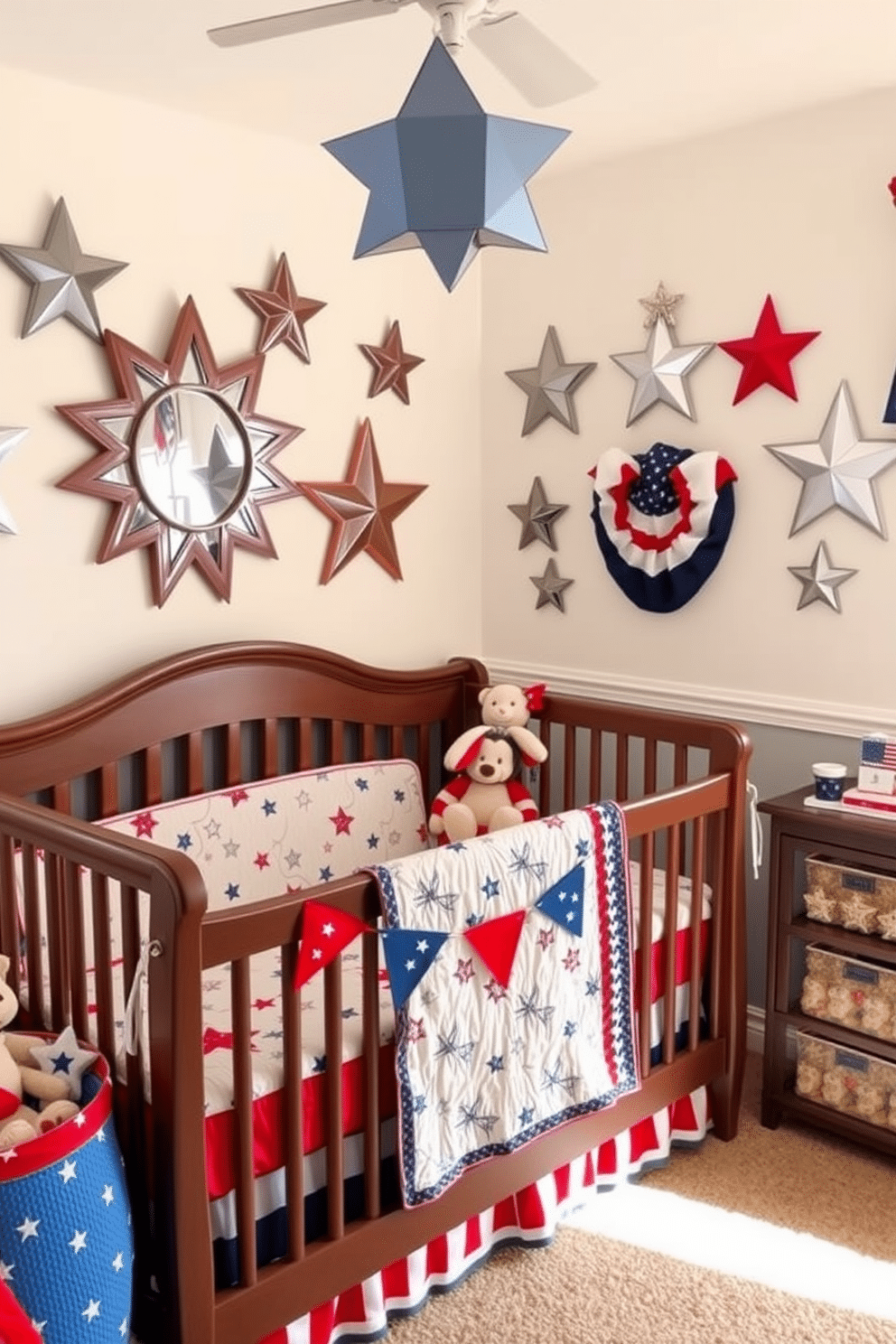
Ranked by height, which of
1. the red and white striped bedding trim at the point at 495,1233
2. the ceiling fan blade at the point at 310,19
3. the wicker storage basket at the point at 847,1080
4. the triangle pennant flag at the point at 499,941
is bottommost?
the red and white striped bedding trim at the point at 495,1233

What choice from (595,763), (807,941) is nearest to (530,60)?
(595,763)

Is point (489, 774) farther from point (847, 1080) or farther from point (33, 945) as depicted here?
point (33, 945)

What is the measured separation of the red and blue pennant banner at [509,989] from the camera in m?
1.85

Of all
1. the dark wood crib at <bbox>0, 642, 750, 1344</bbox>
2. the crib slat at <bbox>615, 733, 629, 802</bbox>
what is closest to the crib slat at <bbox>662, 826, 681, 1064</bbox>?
the dark wood crib at <bbox>0, 642, 750, 1344</bbox>

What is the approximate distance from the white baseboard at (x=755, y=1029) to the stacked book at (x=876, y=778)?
28.3 inches

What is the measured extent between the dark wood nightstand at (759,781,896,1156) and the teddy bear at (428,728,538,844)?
1.83ft

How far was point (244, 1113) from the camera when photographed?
164 cm

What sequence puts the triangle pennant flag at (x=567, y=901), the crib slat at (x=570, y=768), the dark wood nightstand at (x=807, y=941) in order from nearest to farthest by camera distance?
1. the triangle pennant flag at (x=567, y=901)
2. the dark wood nightstand at (x=807, y=941)
3. the crib slat at (x=570, y=768)

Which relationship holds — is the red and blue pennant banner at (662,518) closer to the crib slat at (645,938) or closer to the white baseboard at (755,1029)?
the crib slat at (645,938)

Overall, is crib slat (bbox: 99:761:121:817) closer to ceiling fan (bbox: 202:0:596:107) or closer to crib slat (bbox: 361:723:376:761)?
crib slat (bbox: 361:723:376:761)

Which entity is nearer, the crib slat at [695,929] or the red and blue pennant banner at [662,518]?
the crib slat at [695,929]

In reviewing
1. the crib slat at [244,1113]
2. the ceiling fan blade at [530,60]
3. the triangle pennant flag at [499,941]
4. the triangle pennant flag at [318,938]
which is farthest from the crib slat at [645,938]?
the ceiling fan blade at [530,60]

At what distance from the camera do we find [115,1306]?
1536 mm

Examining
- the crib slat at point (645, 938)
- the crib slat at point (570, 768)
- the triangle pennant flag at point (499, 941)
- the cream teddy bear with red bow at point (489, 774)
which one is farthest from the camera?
the crib slat at point (570, 768)
